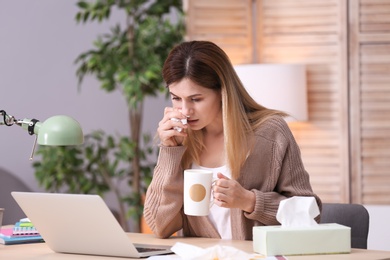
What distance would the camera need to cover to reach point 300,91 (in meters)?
4.39

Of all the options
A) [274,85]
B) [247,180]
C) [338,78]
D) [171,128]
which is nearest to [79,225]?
[171,128]

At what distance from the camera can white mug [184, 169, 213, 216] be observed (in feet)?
7.36

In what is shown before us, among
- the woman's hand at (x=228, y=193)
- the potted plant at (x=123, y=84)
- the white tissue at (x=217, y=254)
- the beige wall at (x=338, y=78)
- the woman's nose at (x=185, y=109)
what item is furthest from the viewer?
the potted plant at (x=123, y=84)

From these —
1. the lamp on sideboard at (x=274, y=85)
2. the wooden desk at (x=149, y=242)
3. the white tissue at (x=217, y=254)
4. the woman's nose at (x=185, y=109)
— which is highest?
the lamp on sideboard at (x=274, y=85)

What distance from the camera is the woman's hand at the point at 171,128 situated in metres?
2.60

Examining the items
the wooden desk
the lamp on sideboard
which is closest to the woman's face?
the wooden desk

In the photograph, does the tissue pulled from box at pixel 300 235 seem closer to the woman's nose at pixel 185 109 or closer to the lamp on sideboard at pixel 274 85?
the woman's nose at pixel 185 109

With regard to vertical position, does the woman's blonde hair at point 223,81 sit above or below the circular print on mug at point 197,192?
above

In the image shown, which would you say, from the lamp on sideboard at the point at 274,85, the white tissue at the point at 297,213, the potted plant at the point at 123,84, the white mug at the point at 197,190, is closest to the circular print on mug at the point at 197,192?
the white mug at the point at 197,190

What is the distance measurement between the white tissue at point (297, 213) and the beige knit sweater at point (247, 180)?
0.41 meters

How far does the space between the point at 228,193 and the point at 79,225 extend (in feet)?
1.54

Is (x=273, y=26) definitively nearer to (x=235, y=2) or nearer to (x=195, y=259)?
(x=235, y=2)

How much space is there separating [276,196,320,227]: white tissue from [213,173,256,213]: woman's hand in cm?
24

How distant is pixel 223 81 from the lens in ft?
8.68
